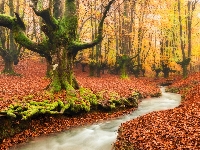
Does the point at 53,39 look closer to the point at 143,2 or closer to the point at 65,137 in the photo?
the point at 65,137

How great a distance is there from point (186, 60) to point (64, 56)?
20347 mm

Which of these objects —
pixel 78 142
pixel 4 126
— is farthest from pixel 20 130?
pixel 78 142

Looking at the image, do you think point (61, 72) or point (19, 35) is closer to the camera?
point (19, 35)

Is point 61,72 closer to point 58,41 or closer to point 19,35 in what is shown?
point 58,41

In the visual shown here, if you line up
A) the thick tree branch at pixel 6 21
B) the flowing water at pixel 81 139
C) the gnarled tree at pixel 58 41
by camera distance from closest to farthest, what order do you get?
1. the flowing water at pixel 81 139
2. the thick tree branch at pixel 6 21
3. the gnarled tree at pixel 58 41

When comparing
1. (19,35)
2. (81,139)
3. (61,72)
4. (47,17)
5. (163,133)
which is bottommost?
(81,139)

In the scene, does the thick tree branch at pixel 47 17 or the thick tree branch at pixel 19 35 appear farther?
the thick tree branch at pixel 19 35

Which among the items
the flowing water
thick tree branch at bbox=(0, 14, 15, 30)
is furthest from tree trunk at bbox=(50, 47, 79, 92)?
the flowing water

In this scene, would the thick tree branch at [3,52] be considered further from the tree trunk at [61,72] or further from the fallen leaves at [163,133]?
the fallen leaves at [163,133]

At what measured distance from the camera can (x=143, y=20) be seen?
113 ft

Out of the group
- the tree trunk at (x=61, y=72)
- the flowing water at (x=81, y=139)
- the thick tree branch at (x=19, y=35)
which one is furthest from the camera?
the tree trunk at (x=61, y=72)

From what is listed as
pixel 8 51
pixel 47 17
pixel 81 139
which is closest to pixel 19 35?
pixel 47 17

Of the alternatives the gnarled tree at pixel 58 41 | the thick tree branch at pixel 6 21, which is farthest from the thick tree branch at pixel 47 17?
the thick tree branch at pixel 6 21

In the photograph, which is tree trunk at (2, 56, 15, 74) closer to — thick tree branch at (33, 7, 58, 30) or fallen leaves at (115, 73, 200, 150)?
thick tree branch at (33, 7, 58, 30)
